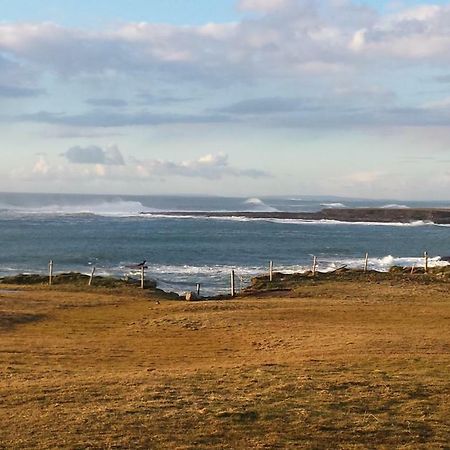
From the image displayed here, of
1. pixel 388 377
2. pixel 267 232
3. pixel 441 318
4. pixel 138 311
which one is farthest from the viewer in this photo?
pixel 267 232

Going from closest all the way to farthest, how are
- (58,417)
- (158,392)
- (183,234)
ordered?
(58,417)
(158,392)
(183,234)

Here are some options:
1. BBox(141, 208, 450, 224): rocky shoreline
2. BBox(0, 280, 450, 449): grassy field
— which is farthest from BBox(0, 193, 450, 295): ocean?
BBox(141, 208, 450, 224): rocky shoreline

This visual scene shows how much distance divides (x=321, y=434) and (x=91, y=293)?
22.6 m

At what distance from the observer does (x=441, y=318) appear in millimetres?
19703

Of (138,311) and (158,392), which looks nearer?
(158,392)

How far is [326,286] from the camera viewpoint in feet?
98.0

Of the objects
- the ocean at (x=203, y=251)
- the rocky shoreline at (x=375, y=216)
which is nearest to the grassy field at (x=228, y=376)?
the ocean at (x=203, y=251)

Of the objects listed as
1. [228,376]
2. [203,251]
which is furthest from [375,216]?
[228,376]

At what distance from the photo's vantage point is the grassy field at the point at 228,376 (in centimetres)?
830

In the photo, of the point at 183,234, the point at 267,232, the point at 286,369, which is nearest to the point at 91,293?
the point at 286,369

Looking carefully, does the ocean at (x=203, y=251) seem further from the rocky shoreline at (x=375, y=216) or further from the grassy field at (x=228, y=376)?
the rocky shoreline at (x=375, y=216)

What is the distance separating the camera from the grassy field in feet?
27.2

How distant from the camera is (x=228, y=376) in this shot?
38.8 feet

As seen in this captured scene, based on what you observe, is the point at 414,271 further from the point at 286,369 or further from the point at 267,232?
the point at 267,232
